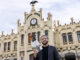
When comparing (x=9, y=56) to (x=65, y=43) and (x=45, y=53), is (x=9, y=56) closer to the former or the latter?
(x=65, y=43)

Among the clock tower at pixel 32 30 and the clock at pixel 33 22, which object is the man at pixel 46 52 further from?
the clock at pixel 33 22

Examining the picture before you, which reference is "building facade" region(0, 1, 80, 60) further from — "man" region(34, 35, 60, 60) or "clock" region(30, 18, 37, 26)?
"man" region(34, 35, 60, 60)

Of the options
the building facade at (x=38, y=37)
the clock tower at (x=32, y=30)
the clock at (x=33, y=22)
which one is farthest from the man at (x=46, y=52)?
the clock at (x=33, y=22)

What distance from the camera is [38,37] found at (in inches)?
1003

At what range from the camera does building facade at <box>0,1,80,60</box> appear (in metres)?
23.5

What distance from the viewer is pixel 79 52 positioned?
2253cm

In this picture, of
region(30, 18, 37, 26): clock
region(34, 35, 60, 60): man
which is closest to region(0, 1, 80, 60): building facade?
region(30, 18, 37, 26): clock

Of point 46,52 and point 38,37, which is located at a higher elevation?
point 38,37

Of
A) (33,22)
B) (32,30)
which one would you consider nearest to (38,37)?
(32,30)

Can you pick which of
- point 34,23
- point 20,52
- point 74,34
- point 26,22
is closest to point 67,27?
point 74,34

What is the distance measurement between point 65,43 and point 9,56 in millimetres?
13053

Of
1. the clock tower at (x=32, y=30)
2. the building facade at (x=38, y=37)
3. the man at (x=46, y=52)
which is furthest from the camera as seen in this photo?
the clock tower at (x=32, y=30)

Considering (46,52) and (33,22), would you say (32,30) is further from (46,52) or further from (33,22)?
(46,52)

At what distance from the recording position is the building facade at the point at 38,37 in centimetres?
2352
